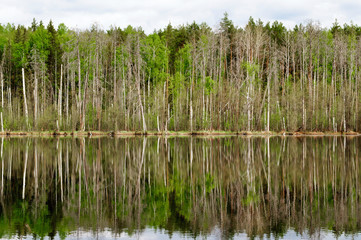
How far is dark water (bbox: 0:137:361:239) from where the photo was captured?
7918 millimetres

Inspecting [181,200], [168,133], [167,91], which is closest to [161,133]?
[168,133]

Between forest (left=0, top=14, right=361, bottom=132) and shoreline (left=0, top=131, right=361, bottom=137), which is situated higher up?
forest (left=0, top=14, right=361, bottom=132)

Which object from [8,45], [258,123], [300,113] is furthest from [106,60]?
[300,113]

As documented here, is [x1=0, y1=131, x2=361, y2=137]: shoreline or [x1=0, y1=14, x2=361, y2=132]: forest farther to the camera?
[x1=0, y1=14, x2=361, y2=132]: forest

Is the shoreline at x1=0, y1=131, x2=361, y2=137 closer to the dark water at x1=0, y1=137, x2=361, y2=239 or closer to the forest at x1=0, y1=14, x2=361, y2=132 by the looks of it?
the forest at x1=0, y1=14, x2=361, y2=132

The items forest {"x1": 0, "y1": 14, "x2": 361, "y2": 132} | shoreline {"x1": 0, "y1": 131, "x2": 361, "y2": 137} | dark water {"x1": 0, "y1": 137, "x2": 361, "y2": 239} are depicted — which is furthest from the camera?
forest {"x1": 0, "y1": 14, "x2": 361, "y2": 132}

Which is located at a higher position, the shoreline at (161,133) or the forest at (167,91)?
the forest at (167,91)

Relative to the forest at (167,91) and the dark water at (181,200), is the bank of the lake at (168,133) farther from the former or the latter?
the dark water at (181,200)

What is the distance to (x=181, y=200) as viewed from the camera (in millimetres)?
10594

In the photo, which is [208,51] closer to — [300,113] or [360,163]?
[300,113]

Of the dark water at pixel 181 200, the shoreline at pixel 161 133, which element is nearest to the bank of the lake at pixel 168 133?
the shoreline at pixel 161 133

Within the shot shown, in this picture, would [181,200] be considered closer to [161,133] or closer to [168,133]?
[161,133]

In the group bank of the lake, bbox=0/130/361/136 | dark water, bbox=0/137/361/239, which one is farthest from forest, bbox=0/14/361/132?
dark water, bbox=0/137/361/239

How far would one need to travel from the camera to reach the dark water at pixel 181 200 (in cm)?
792
